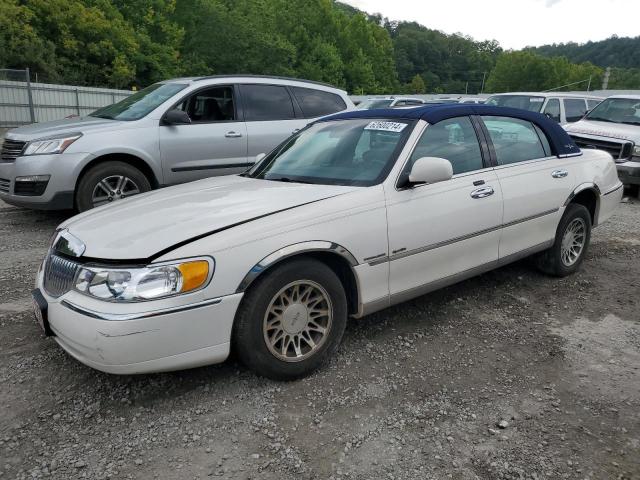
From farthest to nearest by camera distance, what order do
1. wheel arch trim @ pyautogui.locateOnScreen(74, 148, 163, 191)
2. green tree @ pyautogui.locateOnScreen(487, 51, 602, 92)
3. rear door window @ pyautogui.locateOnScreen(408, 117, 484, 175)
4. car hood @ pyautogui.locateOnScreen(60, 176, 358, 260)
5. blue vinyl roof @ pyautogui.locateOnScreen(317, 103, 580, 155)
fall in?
green tree @ pyautogui.locateOnScreen(487, 51, 602, 92) → wheel arch trim @ pyautogui.locateOnScreen(74, 148, 163, 191) → blue vinyl roof @ pyautogui.locateOnScreen(317, 103, 580, 155) → rear door window @ pyautogui.locateOnScreen(408, 117, 484, 175) → car hood @ pyautogui.locateOnScreen(60, 176, 358, 260)

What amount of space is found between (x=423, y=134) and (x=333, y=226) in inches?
43.3

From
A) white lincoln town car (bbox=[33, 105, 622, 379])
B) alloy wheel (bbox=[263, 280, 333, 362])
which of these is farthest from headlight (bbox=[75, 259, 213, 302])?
alloy wheel (bbox=[263, 280, 333, 362])

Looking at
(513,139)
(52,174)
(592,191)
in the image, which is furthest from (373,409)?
(52,174)

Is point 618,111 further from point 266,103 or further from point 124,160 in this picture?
point 124,160

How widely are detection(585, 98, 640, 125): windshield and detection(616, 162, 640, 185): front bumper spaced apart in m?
1.39

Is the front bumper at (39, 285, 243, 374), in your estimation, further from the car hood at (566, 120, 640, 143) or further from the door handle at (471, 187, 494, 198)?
the car hood at (566, 120, 640, 143)

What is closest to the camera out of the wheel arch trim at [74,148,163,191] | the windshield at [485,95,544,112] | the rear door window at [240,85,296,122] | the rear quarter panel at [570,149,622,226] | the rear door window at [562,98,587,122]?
the rear quarter panel at [570,149,622,226]

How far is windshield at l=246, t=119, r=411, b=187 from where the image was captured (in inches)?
138

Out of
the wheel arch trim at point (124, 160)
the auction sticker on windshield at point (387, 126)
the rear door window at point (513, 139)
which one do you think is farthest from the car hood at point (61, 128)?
the rear door window at point (513, 139)

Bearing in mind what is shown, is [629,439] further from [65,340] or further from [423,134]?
[65,340]

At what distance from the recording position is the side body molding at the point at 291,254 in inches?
108

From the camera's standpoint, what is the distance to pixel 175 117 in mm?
6312

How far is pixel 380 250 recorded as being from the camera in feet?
10.7

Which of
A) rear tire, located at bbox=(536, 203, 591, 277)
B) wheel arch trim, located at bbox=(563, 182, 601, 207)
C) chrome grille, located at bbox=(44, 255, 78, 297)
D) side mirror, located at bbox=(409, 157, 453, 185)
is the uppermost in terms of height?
side mirror, located at bbox=(409, 157, 453, 185)
